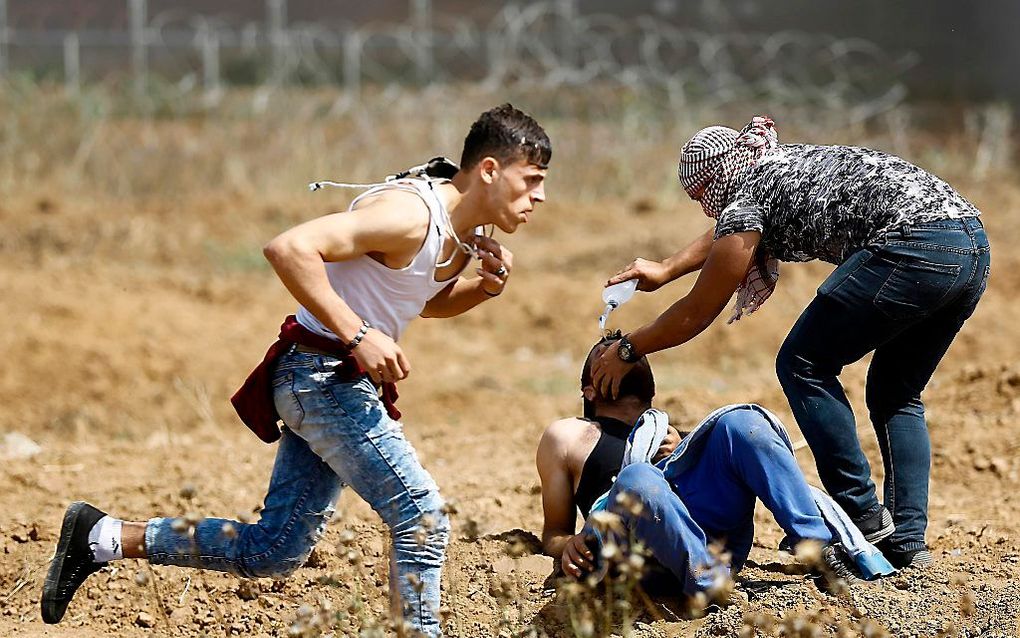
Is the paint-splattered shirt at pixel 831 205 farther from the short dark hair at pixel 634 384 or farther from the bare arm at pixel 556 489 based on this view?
the bare arm at pixel 556 489

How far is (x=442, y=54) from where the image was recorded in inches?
992

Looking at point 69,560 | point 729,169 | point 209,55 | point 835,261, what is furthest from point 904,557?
point 209,55

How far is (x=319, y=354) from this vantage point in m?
3.77

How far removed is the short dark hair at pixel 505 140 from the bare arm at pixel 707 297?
573mm

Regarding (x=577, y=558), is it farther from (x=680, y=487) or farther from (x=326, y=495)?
(x=326, y=495)

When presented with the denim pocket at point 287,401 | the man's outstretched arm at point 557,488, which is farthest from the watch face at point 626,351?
the denim pocket at point 287,401

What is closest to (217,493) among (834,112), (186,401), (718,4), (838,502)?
(838,502)

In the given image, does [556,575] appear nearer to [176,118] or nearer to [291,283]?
[291,283]

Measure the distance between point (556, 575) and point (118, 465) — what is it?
3014 millimetres

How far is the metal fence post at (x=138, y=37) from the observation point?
24.0 metres

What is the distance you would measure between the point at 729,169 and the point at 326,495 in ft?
5.09

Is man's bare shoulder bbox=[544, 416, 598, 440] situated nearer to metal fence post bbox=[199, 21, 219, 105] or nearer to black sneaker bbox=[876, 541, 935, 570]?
black sneaker bbox=[876, 541, 935, 570]

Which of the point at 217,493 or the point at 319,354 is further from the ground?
the point at 319,354

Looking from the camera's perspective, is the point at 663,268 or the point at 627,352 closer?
the point at 627,352
